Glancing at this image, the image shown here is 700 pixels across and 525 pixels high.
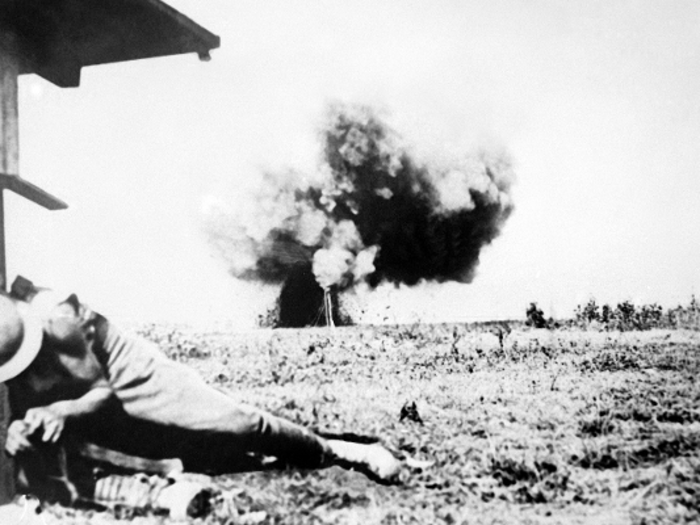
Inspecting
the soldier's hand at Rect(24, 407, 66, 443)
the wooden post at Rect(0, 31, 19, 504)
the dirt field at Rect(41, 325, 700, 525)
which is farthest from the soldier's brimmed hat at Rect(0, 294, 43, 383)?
the dirt field at Rect(41, 325, 700, 525)

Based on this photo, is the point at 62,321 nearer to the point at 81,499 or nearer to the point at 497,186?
the point at 81,499

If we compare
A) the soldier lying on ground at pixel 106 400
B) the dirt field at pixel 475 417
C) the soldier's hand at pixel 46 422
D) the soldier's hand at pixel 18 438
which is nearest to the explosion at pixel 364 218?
the dirt field at pixel 475 417

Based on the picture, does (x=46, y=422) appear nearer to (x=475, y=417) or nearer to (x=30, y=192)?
(x=30, y=192)

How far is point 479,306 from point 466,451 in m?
0.93

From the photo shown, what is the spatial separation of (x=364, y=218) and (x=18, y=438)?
256 centimetres

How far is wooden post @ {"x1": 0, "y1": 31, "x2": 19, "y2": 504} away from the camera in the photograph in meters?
4.22

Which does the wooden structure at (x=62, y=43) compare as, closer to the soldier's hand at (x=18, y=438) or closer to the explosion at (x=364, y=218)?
the soldier's hand at (x=18, y=438)

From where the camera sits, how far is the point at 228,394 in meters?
4.14

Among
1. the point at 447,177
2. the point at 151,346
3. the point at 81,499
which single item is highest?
the point at 447,177

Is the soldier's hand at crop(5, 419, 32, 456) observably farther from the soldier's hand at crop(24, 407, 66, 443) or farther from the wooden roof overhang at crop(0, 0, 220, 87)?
the wooden roof overhang at crop(0, 0, 220, 87)

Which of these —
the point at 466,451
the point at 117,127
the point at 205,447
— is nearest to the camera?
the point at 466,451

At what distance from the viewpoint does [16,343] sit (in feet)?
13.7

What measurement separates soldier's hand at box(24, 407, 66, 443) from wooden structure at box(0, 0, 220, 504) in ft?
0.63

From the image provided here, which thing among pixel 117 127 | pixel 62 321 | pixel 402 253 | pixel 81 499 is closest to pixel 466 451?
pixel 402 253
